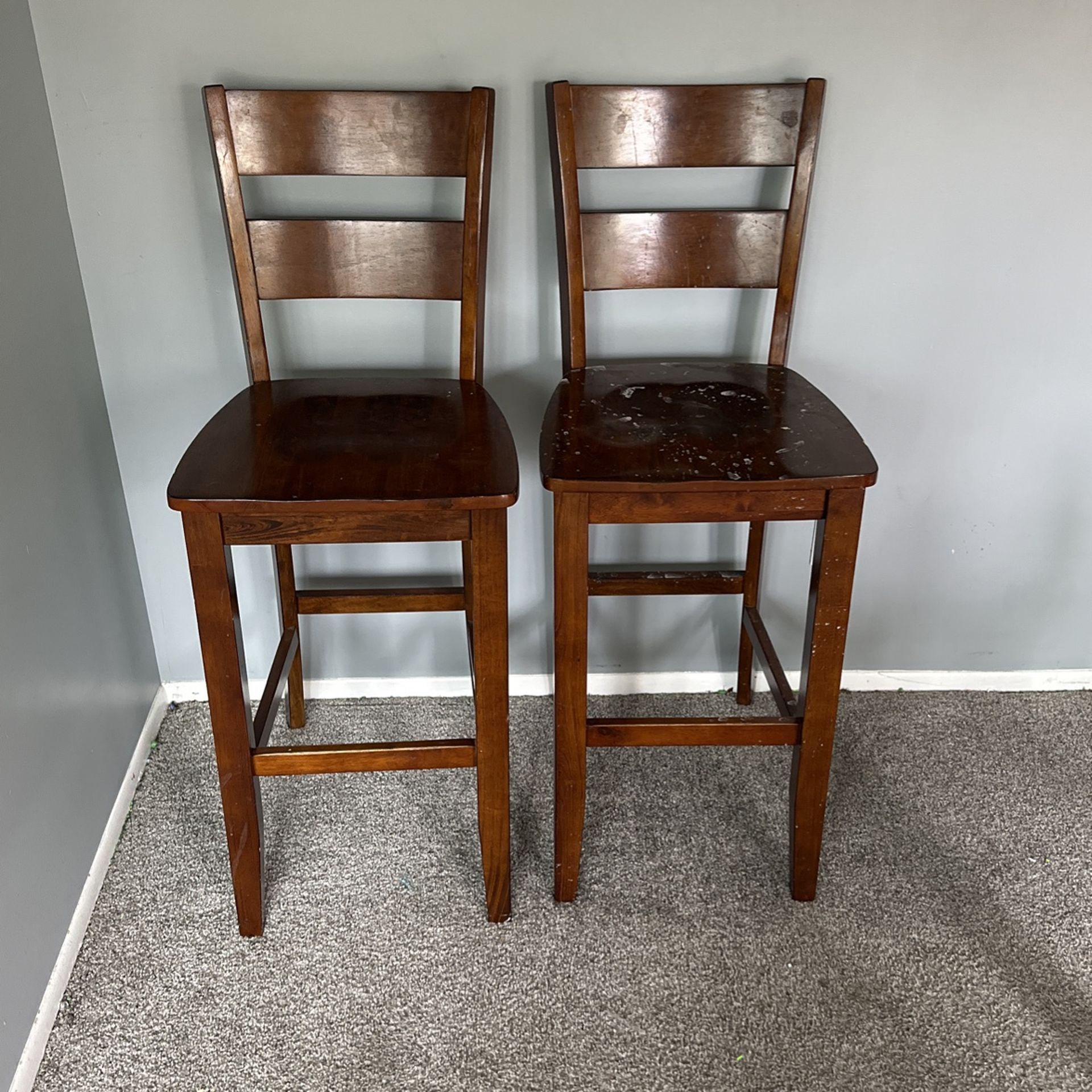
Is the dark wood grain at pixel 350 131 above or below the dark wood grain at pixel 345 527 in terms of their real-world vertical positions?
above

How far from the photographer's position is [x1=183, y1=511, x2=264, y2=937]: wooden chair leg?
119 cm

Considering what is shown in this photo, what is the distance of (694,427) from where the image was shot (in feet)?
4.30

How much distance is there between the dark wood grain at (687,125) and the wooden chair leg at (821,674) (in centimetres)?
55

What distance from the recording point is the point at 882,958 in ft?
4.52

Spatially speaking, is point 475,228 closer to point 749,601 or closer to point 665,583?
point 665,583

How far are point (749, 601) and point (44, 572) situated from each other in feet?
3.56

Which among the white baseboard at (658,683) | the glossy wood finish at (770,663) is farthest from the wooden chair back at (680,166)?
the white baseboard at (658,683)

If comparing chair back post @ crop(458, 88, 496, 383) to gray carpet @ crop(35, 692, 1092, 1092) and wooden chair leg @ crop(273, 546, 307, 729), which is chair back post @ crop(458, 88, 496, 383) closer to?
wooden chair leg @ crop(273, 546, 307, 729)

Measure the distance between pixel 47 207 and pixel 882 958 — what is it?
1.55 m

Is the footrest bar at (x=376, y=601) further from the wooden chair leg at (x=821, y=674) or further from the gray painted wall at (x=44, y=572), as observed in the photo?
the wooden chair leg at (x=821, y=674)

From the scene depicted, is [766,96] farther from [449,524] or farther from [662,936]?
[662,936]

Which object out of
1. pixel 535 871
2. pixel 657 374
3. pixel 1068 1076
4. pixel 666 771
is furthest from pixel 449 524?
pixel 1068 1076

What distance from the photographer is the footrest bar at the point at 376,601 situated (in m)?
1.64

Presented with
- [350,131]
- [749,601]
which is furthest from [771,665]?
[350,131]
